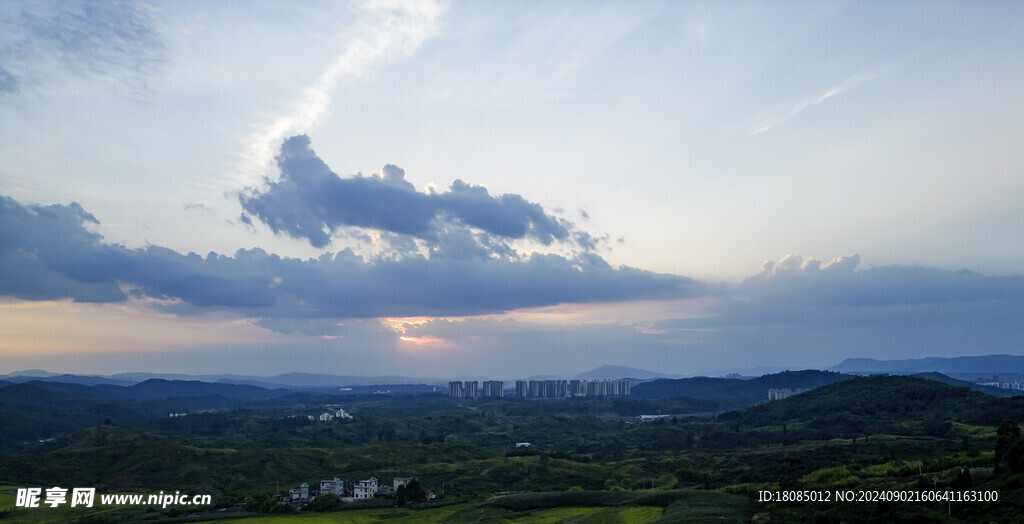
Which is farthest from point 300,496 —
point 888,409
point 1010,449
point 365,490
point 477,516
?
point 888,409

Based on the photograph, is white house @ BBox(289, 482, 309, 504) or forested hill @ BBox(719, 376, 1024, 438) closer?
white house @ BBox(289, 482, 309, 504)

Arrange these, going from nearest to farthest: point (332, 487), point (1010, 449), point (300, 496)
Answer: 1. point (1010, 449)
2. point (300, 496)
3. point (332, 487)

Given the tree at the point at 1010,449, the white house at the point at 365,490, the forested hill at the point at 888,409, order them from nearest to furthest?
the tree at the point at 1010,449 < the white house at the point at 365,490 < the forested hill at the point at 888,409

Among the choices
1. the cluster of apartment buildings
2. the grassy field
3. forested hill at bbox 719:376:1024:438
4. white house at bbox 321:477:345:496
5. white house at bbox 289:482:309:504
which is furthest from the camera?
forested hill at bbox 719:376:1024:438

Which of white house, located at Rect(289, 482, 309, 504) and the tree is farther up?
the tree

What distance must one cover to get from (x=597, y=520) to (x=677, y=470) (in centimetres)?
4899

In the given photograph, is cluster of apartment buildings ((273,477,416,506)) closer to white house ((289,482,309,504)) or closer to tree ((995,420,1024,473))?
white house ((289,482,309,504))

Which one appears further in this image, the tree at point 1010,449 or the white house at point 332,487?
the white house at point 332,487

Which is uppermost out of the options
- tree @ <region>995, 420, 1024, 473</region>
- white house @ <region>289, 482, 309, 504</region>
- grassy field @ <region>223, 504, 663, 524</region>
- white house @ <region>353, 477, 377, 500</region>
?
tree @ <region>995, 420, 1024, 473</region>

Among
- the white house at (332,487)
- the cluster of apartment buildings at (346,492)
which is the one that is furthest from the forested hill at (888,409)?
the white house at (332,487)

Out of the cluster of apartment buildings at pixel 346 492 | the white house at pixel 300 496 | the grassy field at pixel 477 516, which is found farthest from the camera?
the cluster of apartment buildings at pixel 346 492

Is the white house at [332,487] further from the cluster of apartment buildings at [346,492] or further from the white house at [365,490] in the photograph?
the white house at [365,490]

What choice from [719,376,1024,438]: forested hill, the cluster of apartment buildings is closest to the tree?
the cluster of apartment buildings

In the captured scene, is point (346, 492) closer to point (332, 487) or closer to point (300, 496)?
point (332, 487)
